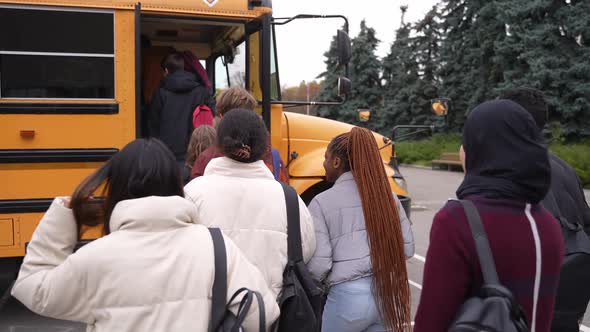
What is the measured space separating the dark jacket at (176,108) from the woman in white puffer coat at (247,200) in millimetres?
2456

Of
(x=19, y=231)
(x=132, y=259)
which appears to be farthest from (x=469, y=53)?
(x=132, y=259)

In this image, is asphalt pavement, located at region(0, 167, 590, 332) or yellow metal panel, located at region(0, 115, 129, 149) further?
asphalt pavement, located at region(0, 167, 590, 332)

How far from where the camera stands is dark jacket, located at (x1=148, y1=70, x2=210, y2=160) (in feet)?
16.0

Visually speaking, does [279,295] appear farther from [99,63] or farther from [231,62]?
[231,62]

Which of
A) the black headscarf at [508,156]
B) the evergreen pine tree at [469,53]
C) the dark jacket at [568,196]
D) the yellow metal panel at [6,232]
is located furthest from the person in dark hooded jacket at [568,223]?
the evergreen pine tree at [469,53]

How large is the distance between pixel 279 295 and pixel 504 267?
982 mm

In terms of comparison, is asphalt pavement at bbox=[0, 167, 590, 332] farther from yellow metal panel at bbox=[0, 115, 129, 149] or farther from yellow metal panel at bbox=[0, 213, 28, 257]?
yellow metal panel at bbox=[0, 115, 129, 149]

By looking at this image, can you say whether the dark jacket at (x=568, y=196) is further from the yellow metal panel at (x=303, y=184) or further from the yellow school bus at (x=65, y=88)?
the yellow school bus at (x=65, y=88)

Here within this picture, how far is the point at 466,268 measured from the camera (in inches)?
65.9

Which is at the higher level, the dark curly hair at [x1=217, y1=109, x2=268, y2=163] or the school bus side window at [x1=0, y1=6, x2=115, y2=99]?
the school bus side window at [x1=0, y1=6, x2=115, y2=99]

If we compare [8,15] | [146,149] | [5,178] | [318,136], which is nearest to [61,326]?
[5,178]

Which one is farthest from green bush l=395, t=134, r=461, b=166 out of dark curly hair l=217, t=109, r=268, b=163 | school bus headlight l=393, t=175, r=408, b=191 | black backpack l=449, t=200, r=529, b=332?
black backpack l=449, t=200, r=529, b=332

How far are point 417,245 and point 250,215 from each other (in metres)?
6.42

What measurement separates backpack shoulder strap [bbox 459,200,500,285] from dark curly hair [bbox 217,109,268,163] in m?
1.00
